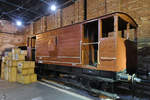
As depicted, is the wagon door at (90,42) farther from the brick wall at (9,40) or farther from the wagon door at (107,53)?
the brick wall at (9,40)

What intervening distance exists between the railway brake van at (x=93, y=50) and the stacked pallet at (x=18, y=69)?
71 cm

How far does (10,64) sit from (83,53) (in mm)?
3974

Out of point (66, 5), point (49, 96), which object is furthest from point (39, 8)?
point (49, 96)

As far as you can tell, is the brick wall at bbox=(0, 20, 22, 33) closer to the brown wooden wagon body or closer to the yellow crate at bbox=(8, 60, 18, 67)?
the yellow crate at bbox=(8, 60, 18, 67)

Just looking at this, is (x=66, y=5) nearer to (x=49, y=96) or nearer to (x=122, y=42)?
(x=122, y=42)

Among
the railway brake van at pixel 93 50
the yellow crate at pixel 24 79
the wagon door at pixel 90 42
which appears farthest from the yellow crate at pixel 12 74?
the wagon door at pixel 90 42

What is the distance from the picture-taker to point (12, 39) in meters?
11.5

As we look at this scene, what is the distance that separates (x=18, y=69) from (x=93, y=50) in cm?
384

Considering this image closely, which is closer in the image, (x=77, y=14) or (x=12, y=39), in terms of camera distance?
(x=77, y=14)

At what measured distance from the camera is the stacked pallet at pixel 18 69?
15.9 feet

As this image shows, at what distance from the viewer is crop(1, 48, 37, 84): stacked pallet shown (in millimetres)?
4844

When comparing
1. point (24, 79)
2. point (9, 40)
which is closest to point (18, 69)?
point (24, 79)

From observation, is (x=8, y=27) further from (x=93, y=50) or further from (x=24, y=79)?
(x=93, y=50)

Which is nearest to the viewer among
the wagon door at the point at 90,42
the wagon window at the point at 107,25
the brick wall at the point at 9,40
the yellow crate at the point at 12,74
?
the wagon window at the point at 107,25
